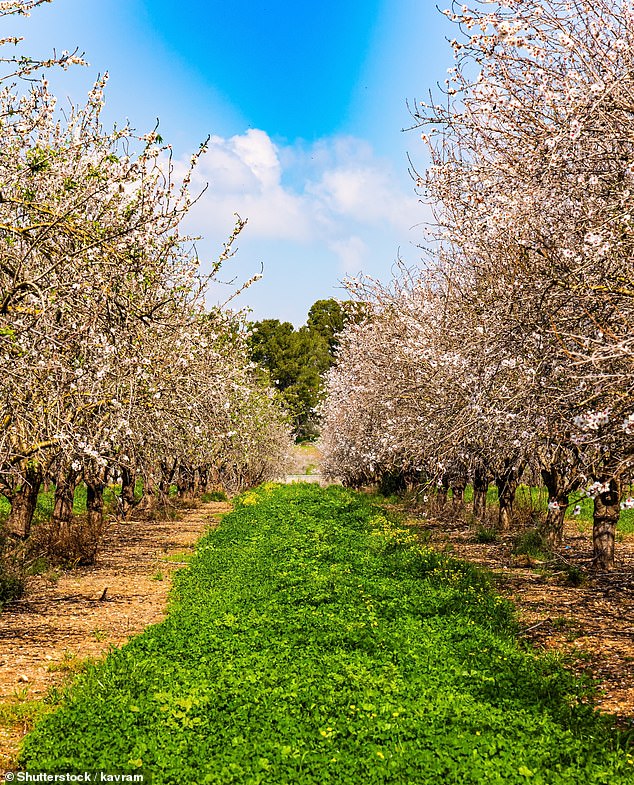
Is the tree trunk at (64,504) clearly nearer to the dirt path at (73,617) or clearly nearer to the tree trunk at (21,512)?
the dirt path at (73,617)

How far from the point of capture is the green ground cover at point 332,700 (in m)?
6.01

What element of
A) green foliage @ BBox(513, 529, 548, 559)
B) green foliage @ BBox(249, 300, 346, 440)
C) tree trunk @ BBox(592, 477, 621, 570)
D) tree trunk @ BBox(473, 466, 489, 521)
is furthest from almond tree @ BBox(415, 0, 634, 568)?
green foliage @ BBox(249, 300, 346, 440)

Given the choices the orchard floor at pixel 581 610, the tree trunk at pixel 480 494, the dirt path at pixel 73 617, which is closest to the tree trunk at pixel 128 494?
the dirt path at pixel 73 617

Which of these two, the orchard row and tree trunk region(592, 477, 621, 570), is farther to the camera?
tree trunk region(592, 477, 621, 570)

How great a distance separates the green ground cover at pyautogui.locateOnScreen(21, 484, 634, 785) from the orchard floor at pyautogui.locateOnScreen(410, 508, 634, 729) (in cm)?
55

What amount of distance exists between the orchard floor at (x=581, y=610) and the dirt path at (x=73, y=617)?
21.3 ft

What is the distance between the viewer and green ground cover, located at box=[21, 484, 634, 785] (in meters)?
6.01

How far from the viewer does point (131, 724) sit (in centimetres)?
684

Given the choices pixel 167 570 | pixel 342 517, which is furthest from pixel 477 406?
pixel 342 517

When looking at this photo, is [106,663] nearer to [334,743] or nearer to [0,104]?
[334,743]

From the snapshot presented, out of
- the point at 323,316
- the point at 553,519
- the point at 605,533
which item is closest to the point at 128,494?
the point at 553,519

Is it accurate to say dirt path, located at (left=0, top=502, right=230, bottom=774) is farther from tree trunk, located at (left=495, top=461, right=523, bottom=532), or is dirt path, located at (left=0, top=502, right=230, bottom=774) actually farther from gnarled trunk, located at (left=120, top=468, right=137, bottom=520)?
tree trunk, located at (left=495, top=461, right=523, bottom=532)

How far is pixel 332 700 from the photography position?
7.44m

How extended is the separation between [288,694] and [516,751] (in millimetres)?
2494
